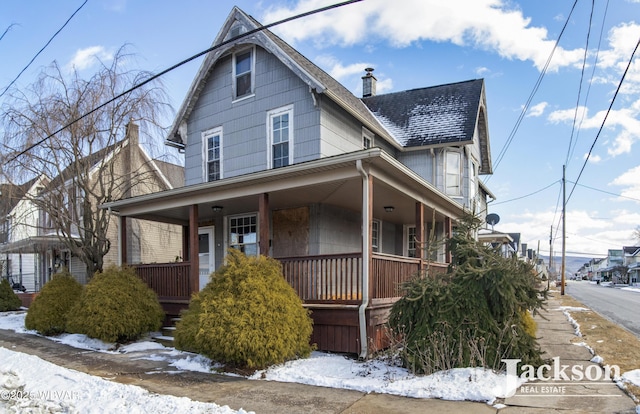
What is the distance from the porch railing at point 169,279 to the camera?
11.2m

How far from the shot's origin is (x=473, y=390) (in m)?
5.65

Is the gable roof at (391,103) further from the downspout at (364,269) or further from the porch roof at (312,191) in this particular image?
the downspout at (364,269)

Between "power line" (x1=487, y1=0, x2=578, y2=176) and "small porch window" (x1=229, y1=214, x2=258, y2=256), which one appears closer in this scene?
"power line" (x1=487, y1=0, x2=578, y2=176)

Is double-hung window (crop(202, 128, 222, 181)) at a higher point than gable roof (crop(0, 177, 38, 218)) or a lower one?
higher

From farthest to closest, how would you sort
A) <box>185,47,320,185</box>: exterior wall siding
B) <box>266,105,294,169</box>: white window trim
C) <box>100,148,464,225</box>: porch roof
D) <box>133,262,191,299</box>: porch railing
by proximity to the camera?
<box>266,105,294,169</box>: white window trim
<box>185,47,320,185</box>: exterior wall siding
<box>133,262,191,299</box>: porch railing
<box>100,148,464,225</box>: porch roof

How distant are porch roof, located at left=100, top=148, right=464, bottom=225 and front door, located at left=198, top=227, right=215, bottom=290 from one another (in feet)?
2.45

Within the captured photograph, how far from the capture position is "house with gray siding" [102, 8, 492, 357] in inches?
330

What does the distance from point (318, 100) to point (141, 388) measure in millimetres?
7801

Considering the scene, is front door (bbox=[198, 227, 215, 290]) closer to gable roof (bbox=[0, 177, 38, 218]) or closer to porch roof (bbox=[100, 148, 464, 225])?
porch roof (bbox=[100, 148, 464, 225])

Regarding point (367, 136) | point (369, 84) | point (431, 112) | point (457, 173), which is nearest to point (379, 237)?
point (367, 136)

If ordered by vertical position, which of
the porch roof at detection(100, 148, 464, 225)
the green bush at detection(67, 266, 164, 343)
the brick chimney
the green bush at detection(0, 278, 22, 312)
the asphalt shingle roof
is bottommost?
the green bush at detection(0, 278, 22, 312)

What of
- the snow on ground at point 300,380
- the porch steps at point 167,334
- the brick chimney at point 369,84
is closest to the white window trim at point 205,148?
the porch steps at point 167,334

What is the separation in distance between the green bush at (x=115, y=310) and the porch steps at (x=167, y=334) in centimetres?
30

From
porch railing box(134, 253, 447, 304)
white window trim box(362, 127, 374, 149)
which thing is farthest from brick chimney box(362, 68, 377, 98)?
porch railing box(134, 253, 447, 304)
